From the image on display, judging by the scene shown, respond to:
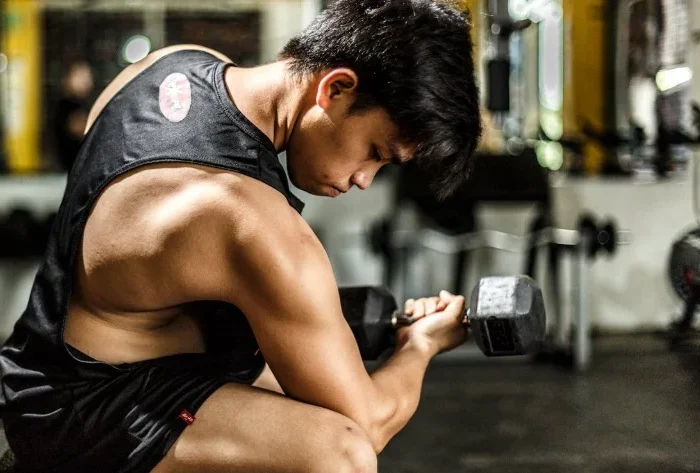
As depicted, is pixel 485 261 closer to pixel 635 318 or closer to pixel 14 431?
pixel 635 318

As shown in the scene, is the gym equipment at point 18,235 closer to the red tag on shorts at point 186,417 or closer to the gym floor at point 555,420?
the gym floor at point 555,420

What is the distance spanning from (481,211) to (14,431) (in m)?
3.67

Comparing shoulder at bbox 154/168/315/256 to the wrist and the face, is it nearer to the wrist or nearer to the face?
the face

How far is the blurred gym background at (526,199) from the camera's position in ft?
9.14

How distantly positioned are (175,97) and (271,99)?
0.16m

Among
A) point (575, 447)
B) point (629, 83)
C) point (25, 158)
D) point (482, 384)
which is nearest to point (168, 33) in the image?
point (25, 158)

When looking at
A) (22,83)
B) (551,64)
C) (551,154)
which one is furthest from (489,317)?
(22,83)

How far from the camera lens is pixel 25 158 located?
5.39 metres

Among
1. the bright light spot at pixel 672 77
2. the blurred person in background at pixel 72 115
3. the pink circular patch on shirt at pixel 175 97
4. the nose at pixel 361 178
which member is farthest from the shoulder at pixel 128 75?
the blurred person in background at pixel 72 115

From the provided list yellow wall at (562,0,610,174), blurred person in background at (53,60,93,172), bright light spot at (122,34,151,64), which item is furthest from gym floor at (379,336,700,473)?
bright light spot at (122,34,151,64)

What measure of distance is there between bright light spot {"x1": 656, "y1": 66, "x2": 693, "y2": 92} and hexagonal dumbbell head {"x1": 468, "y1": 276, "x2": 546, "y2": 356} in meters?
1.50

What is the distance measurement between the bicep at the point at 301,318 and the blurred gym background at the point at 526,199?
109 cm

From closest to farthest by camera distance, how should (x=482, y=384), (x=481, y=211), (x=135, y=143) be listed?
(x=135, y=143), (x=482, y=384), (x=481, y=211)

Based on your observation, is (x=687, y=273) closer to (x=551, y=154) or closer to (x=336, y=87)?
(x=336, y=87)
